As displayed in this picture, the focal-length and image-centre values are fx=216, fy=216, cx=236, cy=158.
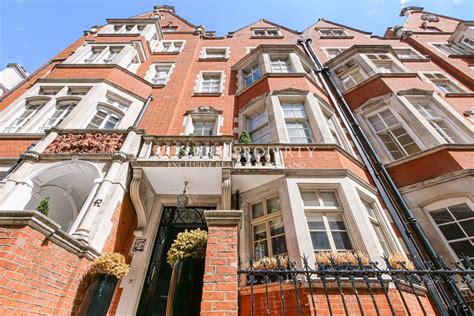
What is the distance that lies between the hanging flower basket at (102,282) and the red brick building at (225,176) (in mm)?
219

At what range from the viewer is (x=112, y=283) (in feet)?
14.5

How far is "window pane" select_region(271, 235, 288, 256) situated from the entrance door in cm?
276

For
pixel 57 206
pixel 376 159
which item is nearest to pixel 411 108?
pixel 376 159

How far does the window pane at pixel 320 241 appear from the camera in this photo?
5.34m

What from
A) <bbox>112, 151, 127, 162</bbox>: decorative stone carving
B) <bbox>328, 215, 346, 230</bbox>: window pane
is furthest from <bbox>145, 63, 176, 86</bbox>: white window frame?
<bbox>328, 215, 346, 230</bbox>: window pane

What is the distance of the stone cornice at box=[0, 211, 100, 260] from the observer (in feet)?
11.5

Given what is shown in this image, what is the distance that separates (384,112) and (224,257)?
402 inches

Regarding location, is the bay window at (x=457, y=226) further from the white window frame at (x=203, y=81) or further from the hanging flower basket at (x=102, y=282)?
the white window frame at (x=203, y=81)

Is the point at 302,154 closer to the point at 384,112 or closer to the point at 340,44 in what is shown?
the point at 384,112

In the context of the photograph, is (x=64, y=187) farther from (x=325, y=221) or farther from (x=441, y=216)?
(x=441, y=216)

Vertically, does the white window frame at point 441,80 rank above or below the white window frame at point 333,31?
below

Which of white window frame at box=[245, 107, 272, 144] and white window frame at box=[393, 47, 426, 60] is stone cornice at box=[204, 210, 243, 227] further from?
white window frame at box=[393, 47, 426, 60]

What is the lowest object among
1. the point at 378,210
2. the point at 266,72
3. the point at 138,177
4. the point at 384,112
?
the point at 378,210

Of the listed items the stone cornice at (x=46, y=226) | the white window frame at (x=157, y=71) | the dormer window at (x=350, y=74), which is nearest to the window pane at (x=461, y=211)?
the dormer window at (x=350, y=74)
